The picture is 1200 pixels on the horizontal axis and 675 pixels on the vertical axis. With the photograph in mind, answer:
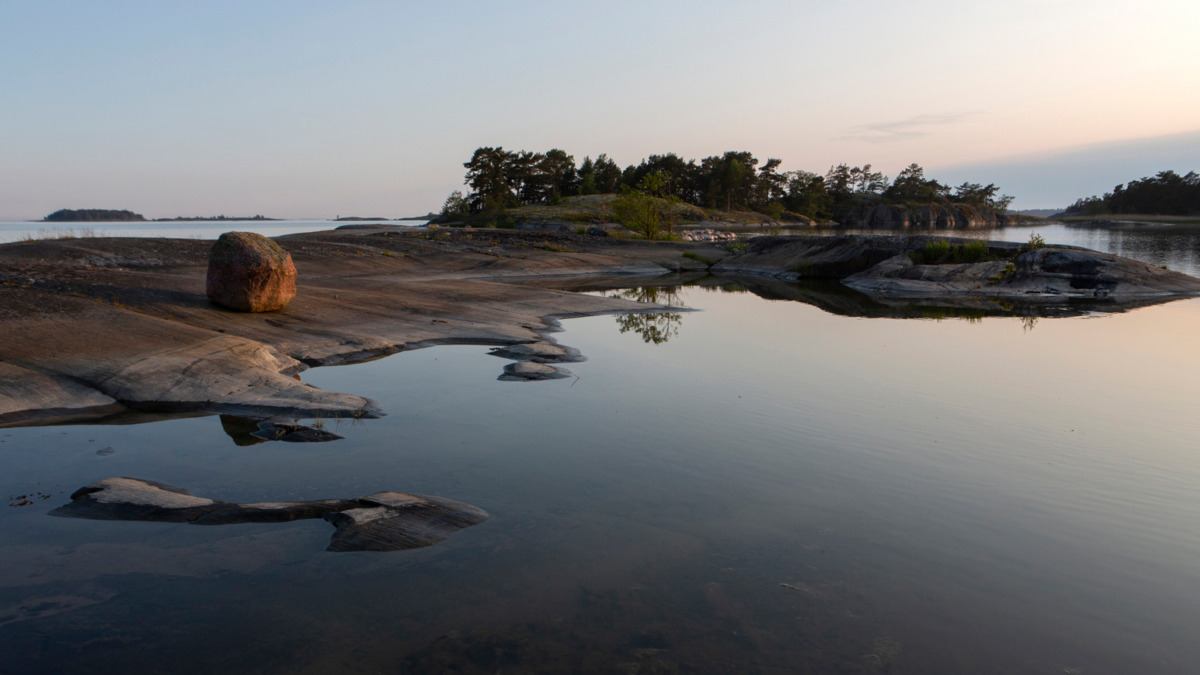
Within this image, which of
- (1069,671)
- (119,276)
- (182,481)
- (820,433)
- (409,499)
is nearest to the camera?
(1069,671)

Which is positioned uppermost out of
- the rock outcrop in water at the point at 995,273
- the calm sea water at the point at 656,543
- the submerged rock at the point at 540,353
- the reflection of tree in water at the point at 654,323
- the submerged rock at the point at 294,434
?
the rock outcrop in water at the point at 995,273

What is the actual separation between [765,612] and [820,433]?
4634mm

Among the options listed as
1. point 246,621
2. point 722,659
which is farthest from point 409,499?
point 722,659

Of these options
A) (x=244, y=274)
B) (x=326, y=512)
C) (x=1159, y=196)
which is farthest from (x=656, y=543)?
(x=1159, y=196)

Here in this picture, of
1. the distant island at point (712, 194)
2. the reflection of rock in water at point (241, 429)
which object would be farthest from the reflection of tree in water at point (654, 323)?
the distant island at point (712, 194)

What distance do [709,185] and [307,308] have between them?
131254mm

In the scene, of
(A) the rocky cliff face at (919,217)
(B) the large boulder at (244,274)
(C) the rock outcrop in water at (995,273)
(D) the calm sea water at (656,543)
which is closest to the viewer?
(D) the calm sea water at (656,543)

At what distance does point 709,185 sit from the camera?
460 feet

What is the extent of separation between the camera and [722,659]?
4289mm

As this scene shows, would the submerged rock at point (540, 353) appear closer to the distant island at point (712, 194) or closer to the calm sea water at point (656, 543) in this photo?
the calm sea water at point (656, 543)

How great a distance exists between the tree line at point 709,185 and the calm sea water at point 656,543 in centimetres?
8829

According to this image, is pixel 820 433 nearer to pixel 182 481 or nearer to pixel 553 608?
pixel 553 608

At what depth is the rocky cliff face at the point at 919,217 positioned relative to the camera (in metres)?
→ 135

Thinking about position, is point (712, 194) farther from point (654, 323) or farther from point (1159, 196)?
point (654, 323)
